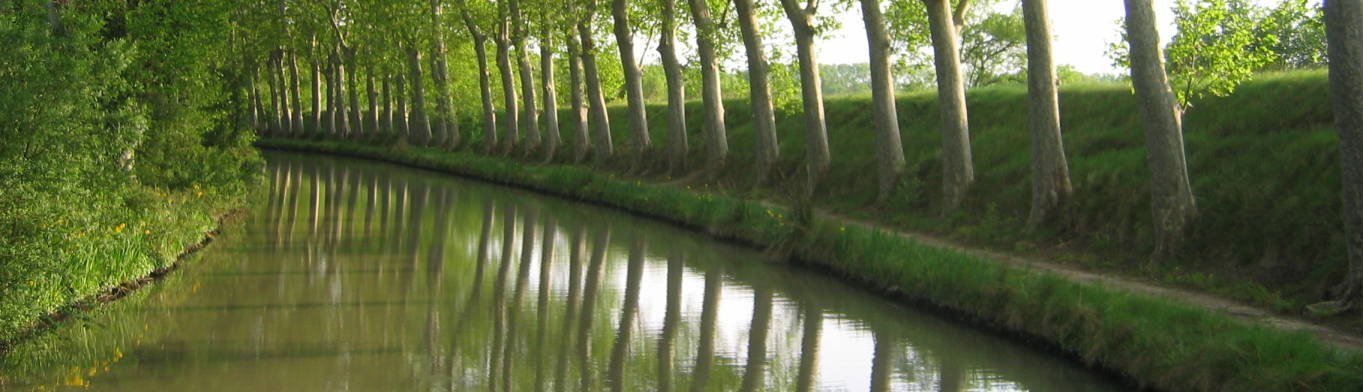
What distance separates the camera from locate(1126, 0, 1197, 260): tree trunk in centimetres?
1509

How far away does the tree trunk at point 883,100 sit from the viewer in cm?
2236

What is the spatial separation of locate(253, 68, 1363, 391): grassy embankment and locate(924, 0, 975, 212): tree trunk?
368 millimetres

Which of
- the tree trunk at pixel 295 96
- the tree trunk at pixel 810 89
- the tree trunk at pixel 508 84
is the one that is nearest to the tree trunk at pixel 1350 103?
the tree trunk at pixel 810 89

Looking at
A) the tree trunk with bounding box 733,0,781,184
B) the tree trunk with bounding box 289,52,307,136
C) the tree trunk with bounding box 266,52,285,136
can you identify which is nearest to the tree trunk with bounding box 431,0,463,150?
the tree trunk with bounding box 289,52,307,136

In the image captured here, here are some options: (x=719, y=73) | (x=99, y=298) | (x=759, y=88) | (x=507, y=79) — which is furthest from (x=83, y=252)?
(x=507, y=79)

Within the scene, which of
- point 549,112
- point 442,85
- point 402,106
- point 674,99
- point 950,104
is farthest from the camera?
point 402,106

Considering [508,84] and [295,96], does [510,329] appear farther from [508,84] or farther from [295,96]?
[295,96]

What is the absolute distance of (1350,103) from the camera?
11234 mm

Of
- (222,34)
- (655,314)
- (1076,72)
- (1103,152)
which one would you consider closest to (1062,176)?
(1103,152)

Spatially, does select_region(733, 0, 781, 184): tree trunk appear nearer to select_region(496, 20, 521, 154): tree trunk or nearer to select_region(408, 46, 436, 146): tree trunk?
select_region(496, 20, 521, 154): tree trunk

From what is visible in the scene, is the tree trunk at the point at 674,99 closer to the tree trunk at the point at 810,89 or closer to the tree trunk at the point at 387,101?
the tree trunk at the point at 810,89

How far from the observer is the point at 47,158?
11.3 meters

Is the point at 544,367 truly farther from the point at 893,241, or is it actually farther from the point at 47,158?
the point at 893,241

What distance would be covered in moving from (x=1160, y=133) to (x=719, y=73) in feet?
80.1
